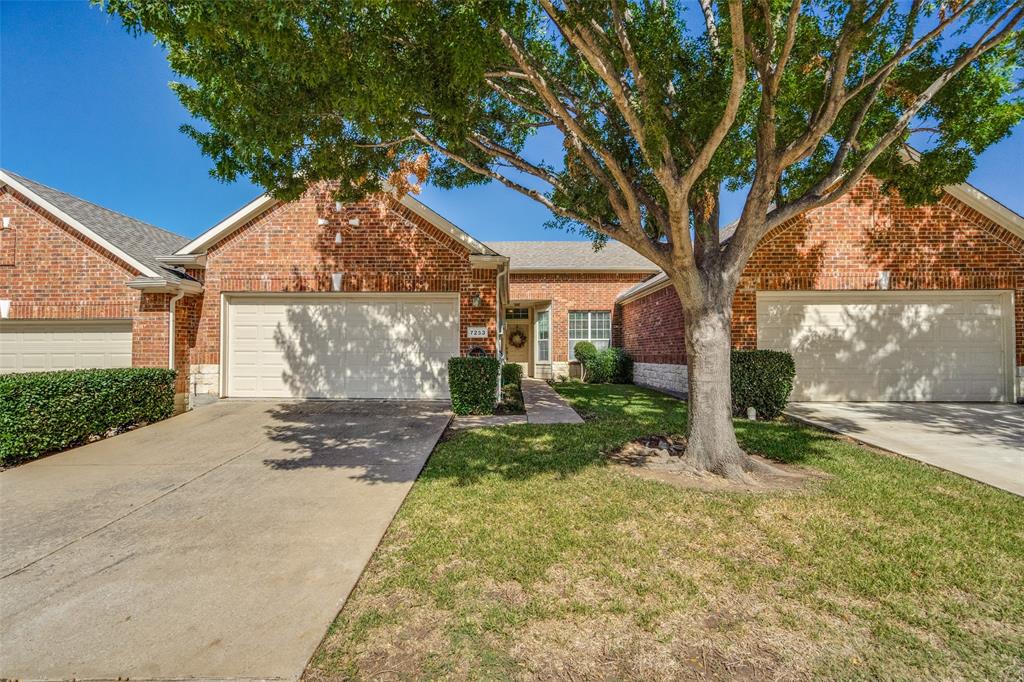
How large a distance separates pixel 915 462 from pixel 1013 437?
3.03m

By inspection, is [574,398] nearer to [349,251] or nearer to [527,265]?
[349,251]

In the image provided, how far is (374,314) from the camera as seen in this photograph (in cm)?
1054

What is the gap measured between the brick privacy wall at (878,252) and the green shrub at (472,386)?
19.2 ft

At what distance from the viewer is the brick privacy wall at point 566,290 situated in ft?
61.3

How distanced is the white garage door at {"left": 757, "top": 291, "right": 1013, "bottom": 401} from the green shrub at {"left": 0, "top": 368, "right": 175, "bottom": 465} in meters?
12.7

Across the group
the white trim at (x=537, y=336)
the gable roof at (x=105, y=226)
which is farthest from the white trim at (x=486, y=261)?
the white trim at (x=537, y=336)

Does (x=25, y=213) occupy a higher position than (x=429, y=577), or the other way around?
(x=25, y=213)

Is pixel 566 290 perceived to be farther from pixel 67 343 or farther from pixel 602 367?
pixel 67 343

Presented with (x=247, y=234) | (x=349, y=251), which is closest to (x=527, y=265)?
(x=349, y=251)

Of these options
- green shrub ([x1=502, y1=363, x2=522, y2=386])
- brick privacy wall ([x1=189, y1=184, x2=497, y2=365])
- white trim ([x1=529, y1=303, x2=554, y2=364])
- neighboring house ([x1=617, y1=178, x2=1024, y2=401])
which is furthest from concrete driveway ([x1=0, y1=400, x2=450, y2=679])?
white trim ([x1=529, y1=303, x2=554, y2=364])

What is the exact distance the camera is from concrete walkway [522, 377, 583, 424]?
8.41m

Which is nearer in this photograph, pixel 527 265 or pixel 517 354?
pixel 527 265

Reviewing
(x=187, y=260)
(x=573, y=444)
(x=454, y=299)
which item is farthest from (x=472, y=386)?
(x=187, y=260)

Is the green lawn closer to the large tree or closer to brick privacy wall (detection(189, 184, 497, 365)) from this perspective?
the large tree
